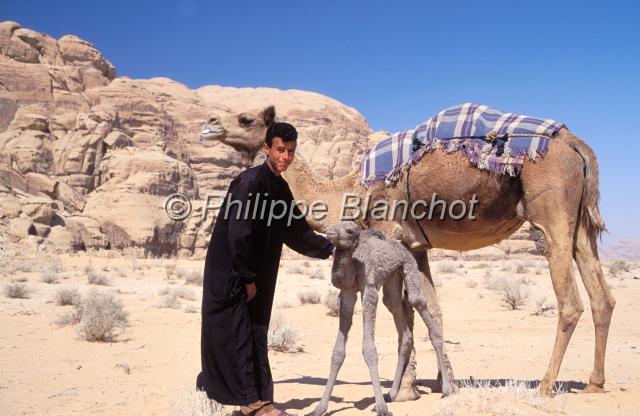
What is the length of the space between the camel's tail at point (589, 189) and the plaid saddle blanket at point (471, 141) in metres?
0.32

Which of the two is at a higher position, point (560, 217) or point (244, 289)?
point (560, 217)

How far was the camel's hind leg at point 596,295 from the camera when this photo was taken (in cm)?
557

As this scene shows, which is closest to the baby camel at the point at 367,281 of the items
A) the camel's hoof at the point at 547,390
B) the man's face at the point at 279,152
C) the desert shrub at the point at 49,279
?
the man's face at the point at 279,152

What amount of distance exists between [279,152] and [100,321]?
22.6 feet

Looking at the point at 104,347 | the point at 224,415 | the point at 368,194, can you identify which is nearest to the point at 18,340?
the point at 104,347

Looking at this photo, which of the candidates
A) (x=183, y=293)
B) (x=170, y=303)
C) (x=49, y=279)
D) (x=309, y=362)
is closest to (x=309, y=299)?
(x=170, y=303)

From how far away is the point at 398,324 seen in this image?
525cm

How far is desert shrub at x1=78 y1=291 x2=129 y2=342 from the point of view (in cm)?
935

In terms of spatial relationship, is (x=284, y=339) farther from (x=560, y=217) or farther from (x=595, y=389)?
(x=560, y=217)

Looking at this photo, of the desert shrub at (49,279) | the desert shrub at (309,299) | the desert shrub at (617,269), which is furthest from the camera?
the desert shrub at (617,269)

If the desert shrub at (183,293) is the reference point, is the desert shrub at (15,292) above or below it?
below

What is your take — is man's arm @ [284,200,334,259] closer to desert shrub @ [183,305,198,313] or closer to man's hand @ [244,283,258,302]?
man's hand @ [244,283,258,302]

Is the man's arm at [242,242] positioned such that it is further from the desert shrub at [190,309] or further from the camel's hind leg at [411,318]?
the desert shrub at [190,309]

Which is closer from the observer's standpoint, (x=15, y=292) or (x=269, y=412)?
(x=269, y=412)
